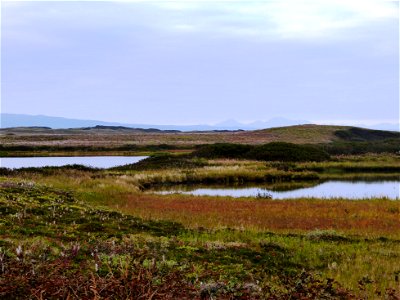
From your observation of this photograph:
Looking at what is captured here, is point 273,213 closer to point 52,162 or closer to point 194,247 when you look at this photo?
point 194,247

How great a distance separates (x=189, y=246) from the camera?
45.0ft

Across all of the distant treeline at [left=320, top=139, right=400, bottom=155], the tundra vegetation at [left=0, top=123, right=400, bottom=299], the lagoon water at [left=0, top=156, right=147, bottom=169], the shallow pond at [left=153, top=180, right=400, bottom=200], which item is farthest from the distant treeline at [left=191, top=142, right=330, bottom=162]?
the tundra vegetation at [left=0, top=123, right=400, bottom=299]

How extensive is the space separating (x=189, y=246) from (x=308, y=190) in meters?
32.8

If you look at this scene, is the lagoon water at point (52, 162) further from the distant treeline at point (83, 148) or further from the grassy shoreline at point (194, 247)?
the grassy shoreline at point (194, 247)

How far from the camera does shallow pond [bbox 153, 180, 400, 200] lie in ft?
136

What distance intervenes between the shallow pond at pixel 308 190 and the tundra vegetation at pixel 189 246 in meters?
7.47

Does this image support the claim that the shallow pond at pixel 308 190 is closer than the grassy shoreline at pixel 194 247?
No

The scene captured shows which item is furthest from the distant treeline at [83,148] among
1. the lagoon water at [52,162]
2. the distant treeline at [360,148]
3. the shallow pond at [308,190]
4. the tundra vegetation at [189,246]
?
the tundra vegetation at [189,246]

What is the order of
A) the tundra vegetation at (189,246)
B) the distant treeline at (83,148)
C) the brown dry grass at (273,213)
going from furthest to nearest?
the distant treeline at (83,148), the brown dry grass at (273,213), the tundra vegetation at (189,246)

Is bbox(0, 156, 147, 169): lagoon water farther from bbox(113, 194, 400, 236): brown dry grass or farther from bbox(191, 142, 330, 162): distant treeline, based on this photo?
bbox(113, 194, 400, 236): brown dry grass

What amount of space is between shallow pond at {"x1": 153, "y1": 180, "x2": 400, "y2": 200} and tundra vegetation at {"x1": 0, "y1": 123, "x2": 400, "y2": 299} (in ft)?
24.5

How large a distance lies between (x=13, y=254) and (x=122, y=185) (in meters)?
29.0

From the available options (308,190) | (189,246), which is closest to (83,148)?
(308,190)

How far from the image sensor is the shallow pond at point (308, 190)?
136ft
